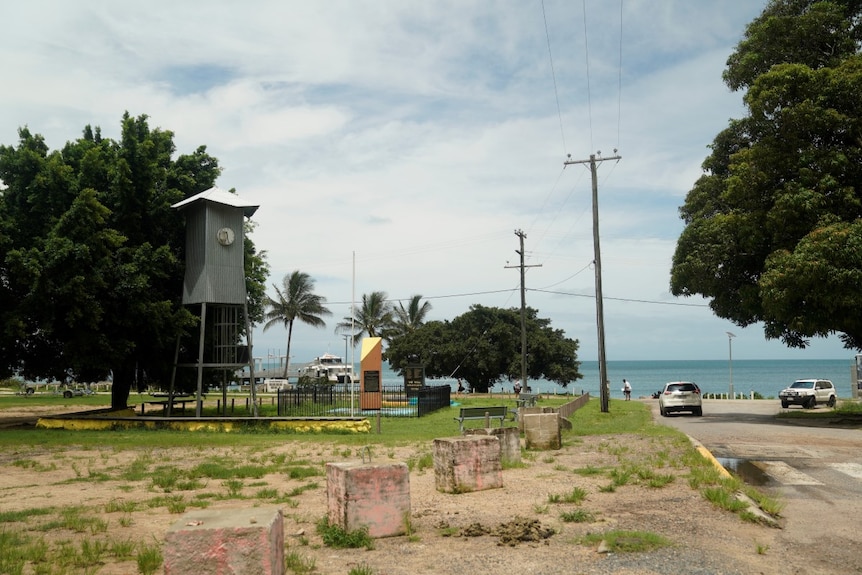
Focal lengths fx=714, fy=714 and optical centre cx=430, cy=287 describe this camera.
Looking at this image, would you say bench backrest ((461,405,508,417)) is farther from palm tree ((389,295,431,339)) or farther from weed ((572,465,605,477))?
palm tree ((389,295,431,339))

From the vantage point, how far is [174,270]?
27109 mm

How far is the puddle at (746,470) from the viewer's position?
11135 millimetres

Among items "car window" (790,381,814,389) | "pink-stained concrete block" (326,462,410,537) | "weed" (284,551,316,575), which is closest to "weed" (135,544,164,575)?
"weed" (284,551,316,575)

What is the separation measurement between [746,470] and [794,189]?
Answer: 1342 centimetres

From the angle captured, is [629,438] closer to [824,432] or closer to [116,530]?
[824,432]

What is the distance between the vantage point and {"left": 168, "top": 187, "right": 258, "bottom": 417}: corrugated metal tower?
81.3 feet

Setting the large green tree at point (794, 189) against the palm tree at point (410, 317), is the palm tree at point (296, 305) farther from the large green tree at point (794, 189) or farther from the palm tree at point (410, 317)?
the large green tree at point (794, 189)

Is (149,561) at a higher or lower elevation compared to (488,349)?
lower

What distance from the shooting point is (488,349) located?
2440 inches

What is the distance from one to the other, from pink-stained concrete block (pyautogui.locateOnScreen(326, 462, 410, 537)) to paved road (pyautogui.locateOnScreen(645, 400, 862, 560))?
13.0ft

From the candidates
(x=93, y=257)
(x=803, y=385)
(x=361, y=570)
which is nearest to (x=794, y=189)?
(x=803, y=385)

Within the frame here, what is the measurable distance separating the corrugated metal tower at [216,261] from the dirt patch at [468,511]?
1043cm

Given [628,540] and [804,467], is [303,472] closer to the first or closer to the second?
[628,540]

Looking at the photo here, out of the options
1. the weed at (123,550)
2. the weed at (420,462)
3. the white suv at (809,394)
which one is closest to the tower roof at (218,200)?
the weed at (420,462)
